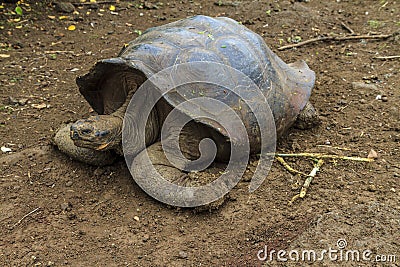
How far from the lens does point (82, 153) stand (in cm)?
362

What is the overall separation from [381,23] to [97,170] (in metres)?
4.61

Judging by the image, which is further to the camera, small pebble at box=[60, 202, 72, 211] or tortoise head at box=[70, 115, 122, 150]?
small pebble at box=[60, 202, 72, 211]

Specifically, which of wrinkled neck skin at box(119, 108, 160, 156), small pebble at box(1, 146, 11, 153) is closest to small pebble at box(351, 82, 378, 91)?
wrinkled neck skin at box(119, 108, 160, 156)

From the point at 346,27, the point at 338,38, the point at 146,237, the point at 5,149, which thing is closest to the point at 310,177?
the point at 146,237

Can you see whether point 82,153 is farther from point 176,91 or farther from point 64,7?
point 64,7

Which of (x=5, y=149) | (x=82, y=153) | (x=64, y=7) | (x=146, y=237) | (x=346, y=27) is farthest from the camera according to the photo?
(x=64, y=7)

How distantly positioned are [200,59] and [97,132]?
38.9 inches

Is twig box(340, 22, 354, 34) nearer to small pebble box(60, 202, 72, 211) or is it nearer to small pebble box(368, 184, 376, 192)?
small pebble box(368, 184, 376, 192)

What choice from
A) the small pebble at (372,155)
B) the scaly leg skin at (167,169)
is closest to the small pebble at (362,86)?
the small pebble at (372,155)

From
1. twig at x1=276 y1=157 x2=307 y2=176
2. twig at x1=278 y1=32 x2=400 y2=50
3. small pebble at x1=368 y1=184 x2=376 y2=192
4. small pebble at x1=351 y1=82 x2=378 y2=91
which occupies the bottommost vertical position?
twig at x1=278 y1=32 x2=400 y2=50

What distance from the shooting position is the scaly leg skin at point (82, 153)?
142 inches

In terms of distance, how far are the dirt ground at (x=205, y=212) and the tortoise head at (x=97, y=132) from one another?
0.44m

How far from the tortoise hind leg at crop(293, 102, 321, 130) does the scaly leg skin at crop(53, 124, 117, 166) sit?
169cm

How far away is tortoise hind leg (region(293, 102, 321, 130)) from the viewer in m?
4.11
